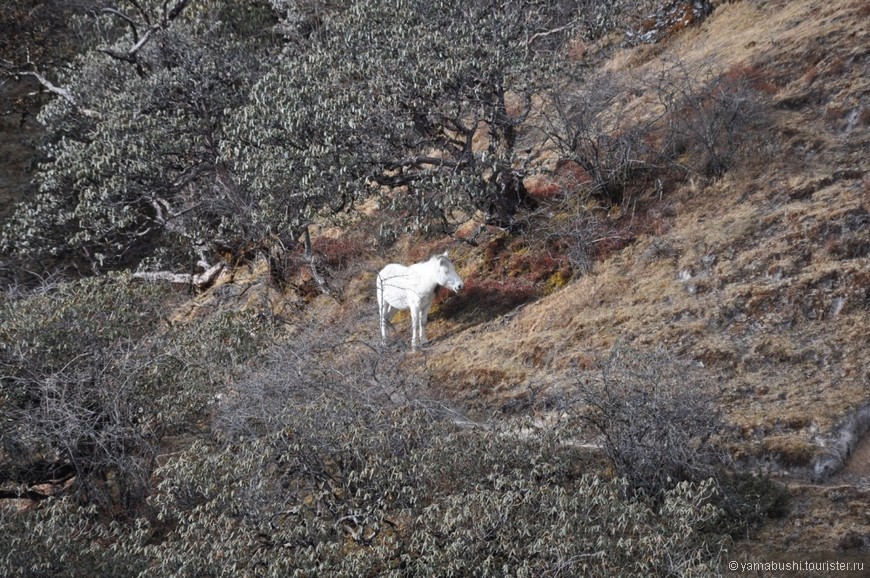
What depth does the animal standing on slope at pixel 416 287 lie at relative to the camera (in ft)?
54.2

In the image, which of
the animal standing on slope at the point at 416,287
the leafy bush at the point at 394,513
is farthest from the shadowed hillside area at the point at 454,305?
the animal standing on slope at the point at 416,287

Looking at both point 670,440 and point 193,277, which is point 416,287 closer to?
point 670,440

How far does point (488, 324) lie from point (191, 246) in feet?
38.8

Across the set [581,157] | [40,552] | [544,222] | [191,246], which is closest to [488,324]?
[544,222]

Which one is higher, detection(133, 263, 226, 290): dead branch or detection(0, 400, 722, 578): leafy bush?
detection(133, 263, 226, 290): dead branch

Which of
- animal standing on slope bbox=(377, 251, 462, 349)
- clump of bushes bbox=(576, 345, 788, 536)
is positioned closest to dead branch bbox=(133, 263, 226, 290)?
animal standing on slope bbox=(377, 251, 462, 349)

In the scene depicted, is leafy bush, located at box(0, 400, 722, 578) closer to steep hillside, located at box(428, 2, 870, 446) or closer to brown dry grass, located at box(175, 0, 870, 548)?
brown dry grass, located at box(175, 0, 870, 548)

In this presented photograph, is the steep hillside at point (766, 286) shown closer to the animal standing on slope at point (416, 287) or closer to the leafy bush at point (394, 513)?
the animal standing on slope at point (416, 287)

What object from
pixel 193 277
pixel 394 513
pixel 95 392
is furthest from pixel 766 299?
pixel 193 277

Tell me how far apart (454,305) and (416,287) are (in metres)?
1.93

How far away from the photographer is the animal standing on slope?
54.2 feet

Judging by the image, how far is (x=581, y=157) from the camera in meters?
19.2

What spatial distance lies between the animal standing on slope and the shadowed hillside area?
2.20 ft

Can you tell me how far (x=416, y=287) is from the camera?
16.7 metres
